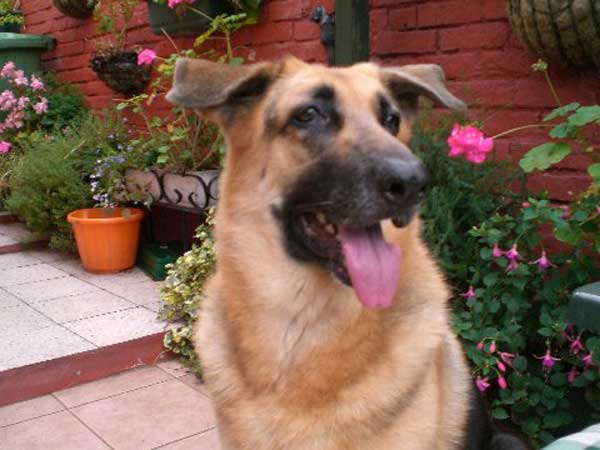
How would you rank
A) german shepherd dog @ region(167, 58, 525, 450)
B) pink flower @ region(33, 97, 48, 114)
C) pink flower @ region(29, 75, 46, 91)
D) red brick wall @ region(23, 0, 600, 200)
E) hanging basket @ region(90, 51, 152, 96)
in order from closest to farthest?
german shepherd dog @ region(167, 58, 525, 450) → red brick wall @ region(23, 0, 600, 200) → hanging basket @ region(90, 51, 152, 96) → pink flower @ region(33, 97, 48, 114) → pink flower @ region(29, 75, 46, 91)

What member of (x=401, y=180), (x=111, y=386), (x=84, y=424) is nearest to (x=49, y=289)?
(x=111, y=386)

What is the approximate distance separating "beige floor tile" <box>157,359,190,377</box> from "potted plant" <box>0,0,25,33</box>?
18.4 feet

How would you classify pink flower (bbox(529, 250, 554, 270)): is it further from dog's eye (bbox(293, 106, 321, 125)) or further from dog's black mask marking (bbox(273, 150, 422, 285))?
dog's eye (bbox(293, 106, 321, 125))

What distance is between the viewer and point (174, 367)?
142 inches

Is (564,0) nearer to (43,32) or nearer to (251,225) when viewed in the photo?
(251,225)

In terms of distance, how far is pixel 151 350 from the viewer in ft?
12.1

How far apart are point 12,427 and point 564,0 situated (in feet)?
10.0

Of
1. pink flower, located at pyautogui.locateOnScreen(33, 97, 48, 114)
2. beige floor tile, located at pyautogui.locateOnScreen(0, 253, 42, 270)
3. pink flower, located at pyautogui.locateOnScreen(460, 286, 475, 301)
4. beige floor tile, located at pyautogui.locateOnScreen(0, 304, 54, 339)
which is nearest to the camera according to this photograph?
pink flower, located at pyautogui.locateOnScreen(460, 286, 475, 301)

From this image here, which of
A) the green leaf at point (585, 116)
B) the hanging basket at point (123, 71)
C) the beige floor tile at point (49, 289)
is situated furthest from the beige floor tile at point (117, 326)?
the green leaf at point (585, 116)

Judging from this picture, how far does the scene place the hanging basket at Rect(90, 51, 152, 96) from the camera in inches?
219

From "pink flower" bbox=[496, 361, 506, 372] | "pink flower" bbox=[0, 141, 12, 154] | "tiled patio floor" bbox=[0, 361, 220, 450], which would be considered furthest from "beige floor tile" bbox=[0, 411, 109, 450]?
"pink flower" bbox=[0, 141, 12, 154]

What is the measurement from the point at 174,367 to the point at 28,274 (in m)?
2.07

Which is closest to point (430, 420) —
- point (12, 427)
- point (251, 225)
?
point (251, 225)

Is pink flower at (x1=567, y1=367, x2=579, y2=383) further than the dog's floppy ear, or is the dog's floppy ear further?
pink flower at (x1=567, y1=367, x2=579, y2=383)
